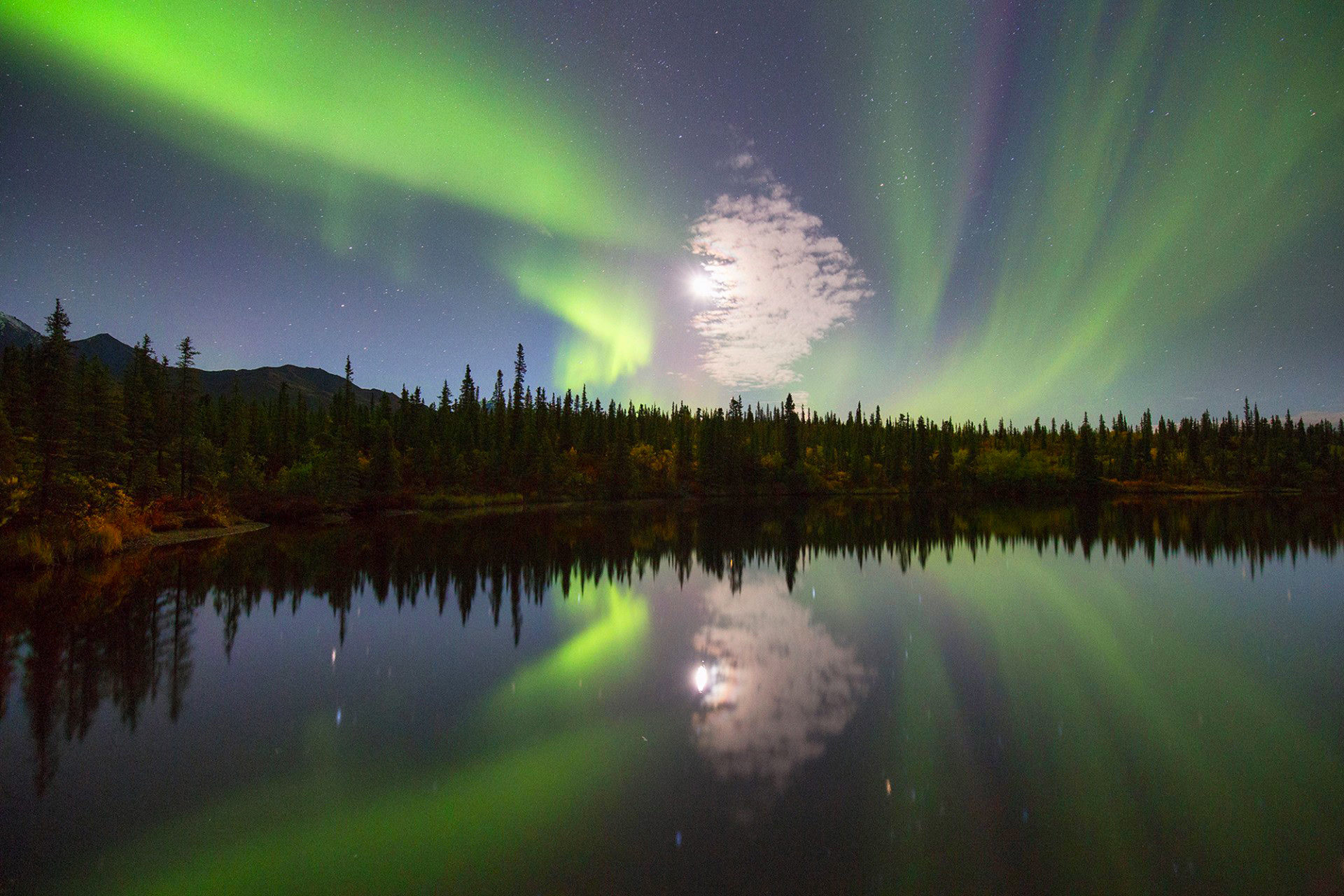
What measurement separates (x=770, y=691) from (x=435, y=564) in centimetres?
2181

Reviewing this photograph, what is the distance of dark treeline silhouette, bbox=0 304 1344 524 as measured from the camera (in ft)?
A: 117

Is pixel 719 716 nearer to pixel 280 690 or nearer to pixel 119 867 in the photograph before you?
pixel 119 867

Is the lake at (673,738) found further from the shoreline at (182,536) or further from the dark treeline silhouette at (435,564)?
the shoreline at (182,536)

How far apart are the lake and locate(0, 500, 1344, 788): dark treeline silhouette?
8.0 inches

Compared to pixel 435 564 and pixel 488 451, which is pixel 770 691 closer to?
pixel 435 564

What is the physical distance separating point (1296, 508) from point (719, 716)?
96880mm

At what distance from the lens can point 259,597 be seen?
20625 mm

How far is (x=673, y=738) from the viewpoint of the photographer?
31.1 feet

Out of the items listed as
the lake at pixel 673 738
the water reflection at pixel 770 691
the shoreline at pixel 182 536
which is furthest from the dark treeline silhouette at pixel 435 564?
the water reflection at pixel 770 691

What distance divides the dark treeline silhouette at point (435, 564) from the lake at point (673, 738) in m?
0.20

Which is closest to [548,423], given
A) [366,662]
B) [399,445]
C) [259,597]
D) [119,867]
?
[399,445]

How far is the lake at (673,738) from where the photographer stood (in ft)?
20.4

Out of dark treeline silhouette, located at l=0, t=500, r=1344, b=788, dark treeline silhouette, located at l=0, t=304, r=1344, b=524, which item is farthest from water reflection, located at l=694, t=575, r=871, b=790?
dark treeline silhouette, located at l=0, t=304, r=1344, b=524

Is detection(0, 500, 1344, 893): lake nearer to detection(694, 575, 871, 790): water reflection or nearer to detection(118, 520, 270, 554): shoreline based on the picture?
detection(694, 575, 871, 790): water reflection
